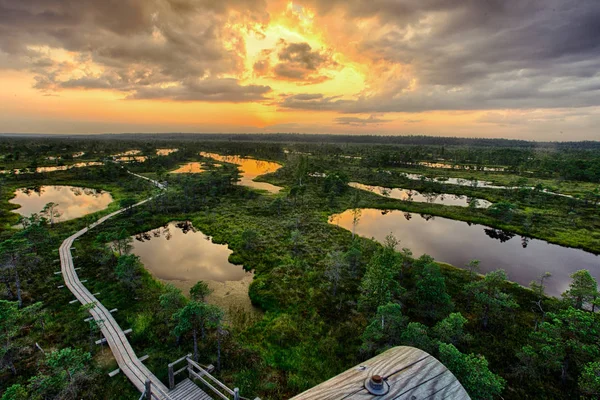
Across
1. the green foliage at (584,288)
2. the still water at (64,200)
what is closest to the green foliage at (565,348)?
the green foliage at (584,288)

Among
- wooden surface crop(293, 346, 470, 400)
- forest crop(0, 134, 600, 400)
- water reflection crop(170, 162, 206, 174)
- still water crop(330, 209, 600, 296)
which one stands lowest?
still water crop(330, 209, 600, 296)

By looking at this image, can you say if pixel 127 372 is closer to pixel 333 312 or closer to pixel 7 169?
pixel 333 312

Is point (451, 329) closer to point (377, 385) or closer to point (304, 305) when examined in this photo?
point (304, 305)

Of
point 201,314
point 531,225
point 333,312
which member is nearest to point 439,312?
point 333,312

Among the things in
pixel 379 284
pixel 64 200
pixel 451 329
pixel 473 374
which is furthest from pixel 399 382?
pixel 64 200

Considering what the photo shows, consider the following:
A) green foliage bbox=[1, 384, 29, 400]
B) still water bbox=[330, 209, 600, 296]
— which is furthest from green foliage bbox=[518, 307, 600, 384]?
green foliage bbox=[1, 384, 29, 400]

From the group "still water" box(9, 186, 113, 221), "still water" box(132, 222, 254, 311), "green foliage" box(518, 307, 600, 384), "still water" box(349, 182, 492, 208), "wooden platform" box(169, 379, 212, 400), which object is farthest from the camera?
"still water" box(349, 182, 492, 208)

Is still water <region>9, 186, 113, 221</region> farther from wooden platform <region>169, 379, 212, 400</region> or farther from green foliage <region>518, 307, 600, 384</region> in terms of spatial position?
green foliage <region>518, 307, 600, 384</region>
